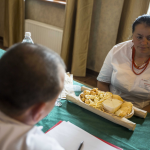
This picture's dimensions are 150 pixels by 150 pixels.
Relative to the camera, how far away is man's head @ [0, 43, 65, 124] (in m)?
0.43

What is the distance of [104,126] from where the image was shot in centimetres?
88

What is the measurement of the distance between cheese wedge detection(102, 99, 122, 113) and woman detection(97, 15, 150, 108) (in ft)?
1.37

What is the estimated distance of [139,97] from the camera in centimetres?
136

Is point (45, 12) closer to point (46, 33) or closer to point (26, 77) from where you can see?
point (46, 33)

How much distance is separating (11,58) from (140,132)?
0.73m

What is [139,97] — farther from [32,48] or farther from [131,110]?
[32,48]

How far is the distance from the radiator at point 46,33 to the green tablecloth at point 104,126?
2118 millimetres

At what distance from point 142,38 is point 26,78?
1023mm

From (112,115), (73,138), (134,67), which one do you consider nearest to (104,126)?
(112,115)

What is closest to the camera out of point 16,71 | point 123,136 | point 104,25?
point 16,71

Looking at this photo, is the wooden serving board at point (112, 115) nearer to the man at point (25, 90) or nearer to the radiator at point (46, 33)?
the man at point (25, 90)

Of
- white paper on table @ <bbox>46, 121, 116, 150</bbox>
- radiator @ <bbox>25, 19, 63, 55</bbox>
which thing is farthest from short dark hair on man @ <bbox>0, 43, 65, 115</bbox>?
radiator @ <bbox>25, 19, 63, 55</bbox>

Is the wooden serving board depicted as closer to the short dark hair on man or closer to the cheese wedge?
the cheese wedge

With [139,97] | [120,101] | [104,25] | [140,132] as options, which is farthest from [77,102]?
[104,25]
